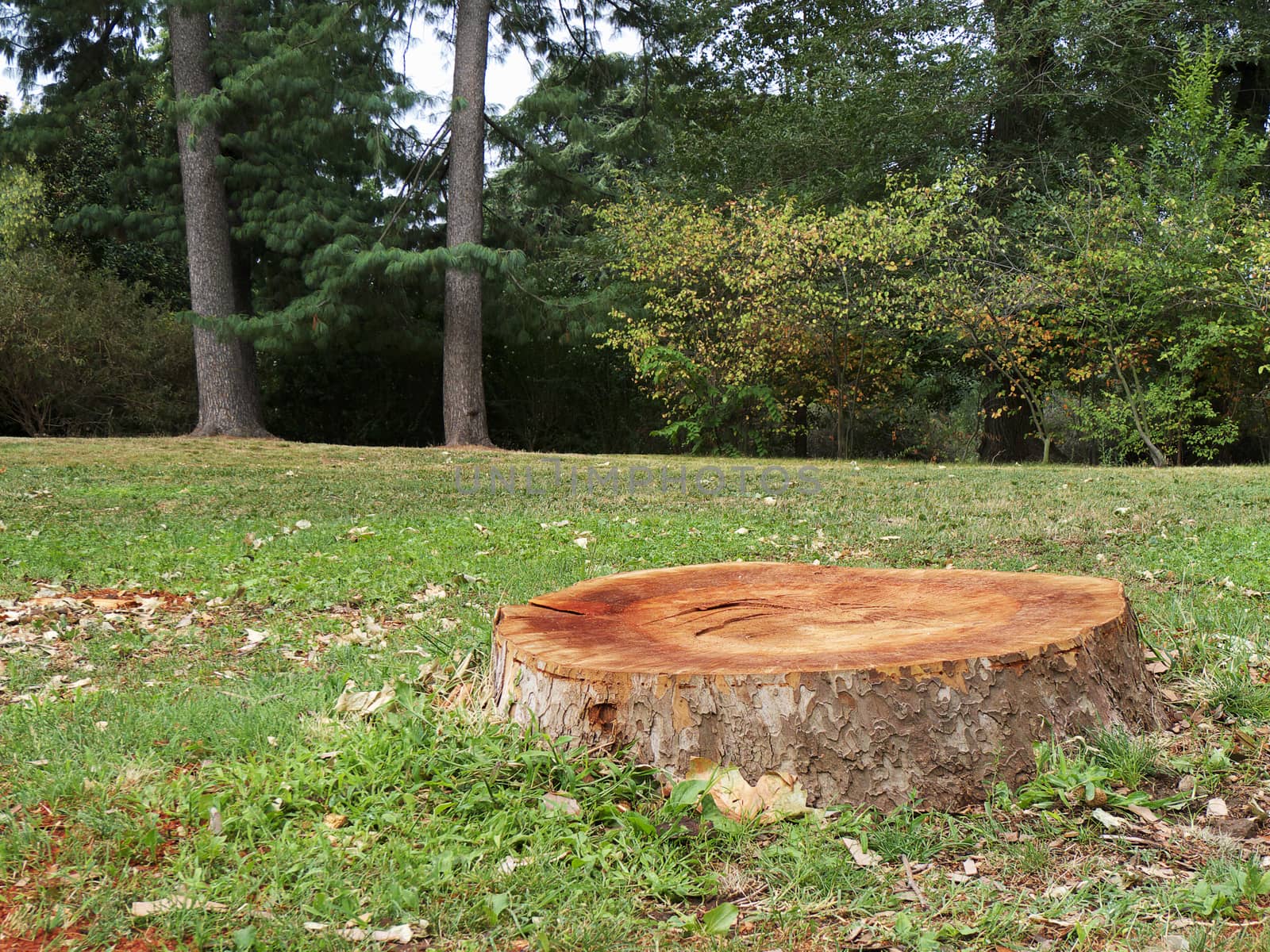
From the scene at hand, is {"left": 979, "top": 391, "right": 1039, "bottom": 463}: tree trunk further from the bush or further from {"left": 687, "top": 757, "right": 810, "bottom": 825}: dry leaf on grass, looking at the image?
{"left": 687, "top": 757, "right": 810, "bottom": 825}: dry leaf on grass

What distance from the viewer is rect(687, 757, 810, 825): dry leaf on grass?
2469 millimetres

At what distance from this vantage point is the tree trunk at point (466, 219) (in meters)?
14.7

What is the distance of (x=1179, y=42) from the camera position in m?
12.3

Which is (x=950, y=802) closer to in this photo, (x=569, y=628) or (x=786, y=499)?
(x=569, y=628)

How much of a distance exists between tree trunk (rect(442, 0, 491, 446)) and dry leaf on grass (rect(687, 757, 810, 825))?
41.6 ft

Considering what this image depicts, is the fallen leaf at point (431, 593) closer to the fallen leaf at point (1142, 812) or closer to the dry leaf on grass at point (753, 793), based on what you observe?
the dry leaf on grass at point (753, 793)

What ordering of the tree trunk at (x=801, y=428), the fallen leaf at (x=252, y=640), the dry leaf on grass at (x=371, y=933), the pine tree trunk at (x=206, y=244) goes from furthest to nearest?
the tree trunk at (x=801, y=428), the pine tree trunk at (x=206, y=244), the fallen leaf at (x=252, y=640), the dry leaf on grass at (x=371, y=933)

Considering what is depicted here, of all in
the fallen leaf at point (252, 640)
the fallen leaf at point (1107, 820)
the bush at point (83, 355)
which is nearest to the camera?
the fallen leaf at point (1107, 820)

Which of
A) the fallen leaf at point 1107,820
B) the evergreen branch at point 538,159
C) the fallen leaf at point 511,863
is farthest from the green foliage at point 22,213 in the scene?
the fallen leaf at point 1107,820

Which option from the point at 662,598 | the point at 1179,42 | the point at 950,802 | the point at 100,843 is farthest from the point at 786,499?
the point at 1179,42

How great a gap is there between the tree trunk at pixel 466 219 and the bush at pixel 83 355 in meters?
4.18

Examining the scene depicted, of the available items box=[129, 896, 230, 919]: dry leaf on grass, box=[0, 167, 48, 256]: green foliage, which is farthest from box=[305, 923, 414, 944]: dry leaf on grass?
box=[0, 167, 48, 256]: green foliage

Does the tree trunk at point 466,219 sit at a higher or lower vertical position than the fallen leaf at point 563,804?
higher

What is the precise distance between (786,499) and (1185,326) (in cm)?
722
